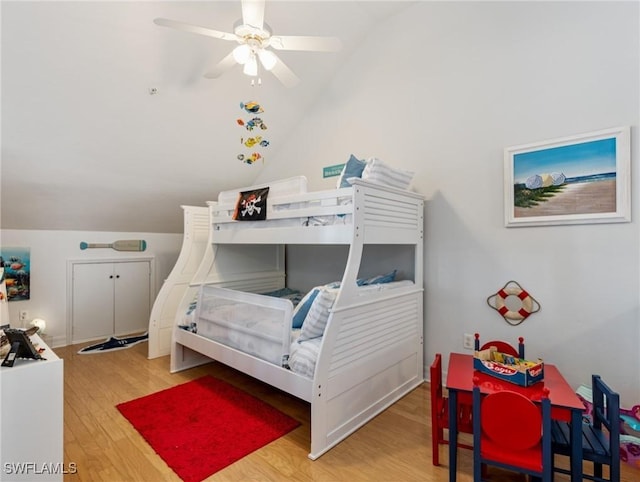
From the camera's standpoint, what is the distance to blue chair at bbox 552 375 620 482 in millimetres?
1381

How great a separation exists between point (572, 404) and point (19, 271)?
465cm

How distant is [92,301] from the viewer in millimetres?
3949

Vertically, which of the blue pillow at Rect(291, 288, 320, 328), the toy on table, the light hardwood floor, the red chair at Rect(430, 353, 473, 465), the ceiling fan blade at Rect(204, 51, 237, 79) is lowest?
the light hardwood floor

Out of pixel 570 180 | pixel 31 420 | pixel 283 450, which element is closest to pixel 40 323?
pixel 31 420

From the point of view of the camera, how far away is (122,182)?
11.2 feet

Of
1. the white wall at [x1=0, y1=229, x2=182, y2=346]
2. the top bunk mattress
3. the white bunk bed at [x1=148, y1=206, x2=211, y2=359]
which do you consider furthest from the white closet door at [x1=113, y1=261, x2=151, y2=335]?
the top bunk mattress

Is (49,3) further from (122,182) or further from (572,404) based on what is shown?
(572,404)

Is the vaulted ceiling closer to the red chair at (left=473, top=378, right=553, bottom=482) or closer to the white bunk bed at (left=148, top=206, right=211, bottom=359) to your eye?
the white bunk bed at (left=148, top=206, right=211, bottom=359)

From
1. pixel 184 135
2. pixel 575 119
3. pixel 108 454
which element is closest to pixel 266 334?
pixel 108 454

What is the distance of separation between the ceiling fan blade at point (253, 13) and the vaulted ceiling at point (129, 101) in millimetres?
866

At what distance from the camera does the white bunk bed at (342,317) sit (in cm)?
194

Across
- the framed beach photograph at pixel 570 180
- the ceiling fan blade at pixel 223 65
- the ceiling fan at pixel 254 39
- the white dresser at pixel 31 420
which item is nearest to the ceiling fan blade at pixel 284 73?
the ceiling fan at pixel 254 39

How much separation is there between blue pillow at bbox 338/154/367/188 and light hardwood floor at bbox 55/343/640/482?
5.30ft

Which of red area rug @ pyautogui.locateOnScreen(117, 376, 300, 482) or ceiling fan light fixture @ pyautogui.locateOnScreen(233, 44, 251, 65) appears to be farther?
ceiling fan light fixture @ pyautogui.locateOnScreen(233, 44, 251, 65)
